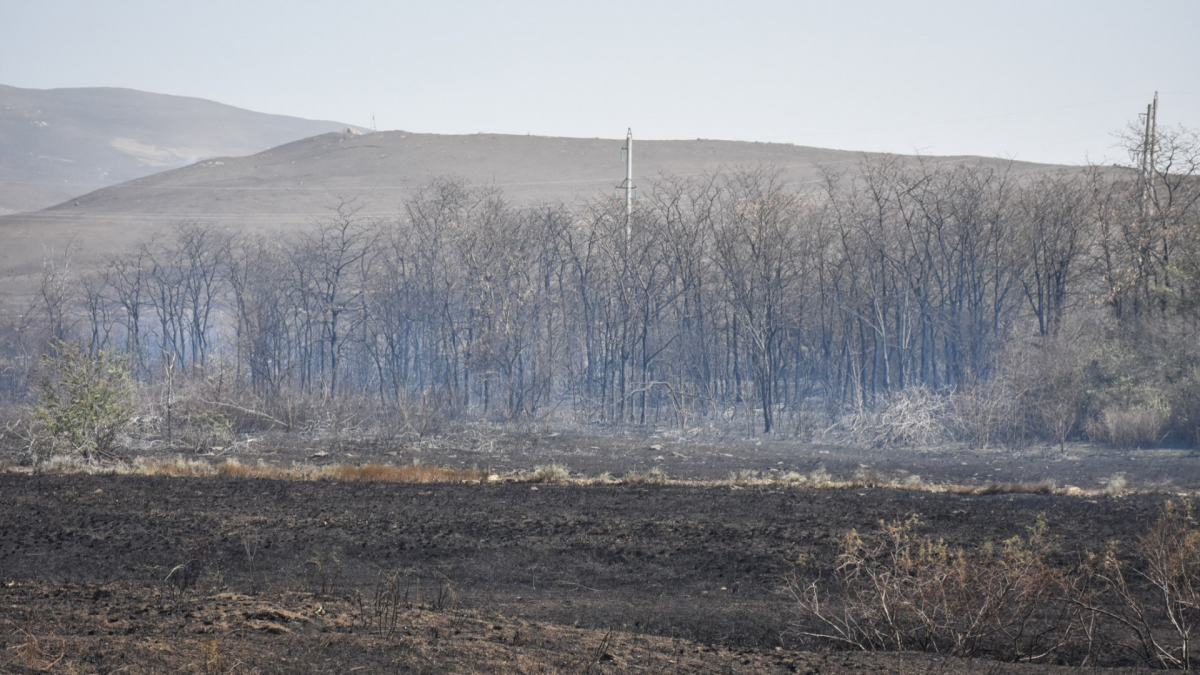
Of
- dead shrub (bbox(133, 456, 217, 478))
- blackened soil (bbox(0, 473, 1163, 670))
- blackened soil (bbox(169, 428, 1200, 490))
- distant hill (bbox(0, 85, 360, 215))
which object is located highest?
distant hill (bbox(0, 85, 360, 215))

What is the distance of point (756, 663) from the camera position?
6.83m

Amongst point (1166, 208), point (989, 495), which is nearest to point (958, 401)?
point (1166, 208)

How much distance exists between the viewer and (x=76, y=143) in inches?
6225

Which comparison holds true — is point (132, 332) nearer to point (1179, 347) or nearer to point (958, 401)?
point (958, 401)

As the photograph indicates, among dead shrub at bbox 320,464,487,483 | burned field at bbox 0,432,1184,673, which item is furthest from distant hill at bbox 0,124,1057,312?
burned field at bbox 0,432,1184,673

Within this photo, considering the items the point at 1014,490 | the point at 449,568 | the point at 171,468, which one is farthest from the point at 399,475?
the point at 1014,490

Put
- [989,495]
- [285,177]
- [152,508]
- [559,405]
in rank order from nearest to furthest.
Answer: [152,508], [989,495], [559,405], [285,177]

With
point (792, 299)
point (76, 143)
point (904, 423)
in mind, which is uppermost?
point (76, 143)

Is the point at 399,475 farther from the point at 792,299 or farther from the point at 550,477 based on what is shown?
the point at 792,299

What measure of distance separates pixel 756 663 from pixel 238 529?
7.44 meters

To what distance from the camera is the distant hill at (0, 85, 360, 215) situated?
436ft

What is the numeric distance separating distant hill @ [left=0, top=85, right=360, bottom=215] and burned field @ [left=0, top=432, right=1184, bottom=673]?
408 ft

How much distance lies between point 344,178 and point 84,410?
2806 inches

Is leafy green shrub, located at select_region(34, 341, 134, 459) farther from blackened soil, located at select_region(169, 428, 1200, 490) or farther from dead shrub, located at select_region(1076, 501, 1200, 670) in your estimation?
Result: dead shrub, located at select_region(1076, 501, 1200, 670)
